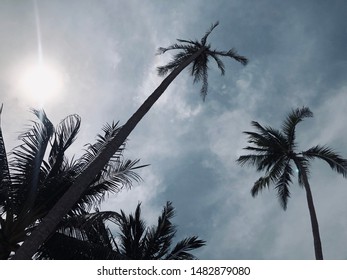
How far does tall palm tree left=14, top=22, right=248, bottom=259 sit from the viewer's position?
5.68 meters

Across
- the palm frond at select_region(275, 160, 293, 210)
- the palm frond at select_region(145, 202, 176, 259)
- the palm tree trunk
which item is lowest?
the palm tree trunk

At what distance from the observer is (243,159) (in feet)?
66.3

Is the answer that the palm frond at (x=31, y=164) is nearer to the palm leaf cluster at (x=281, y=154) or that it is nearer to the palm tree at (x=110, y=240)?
the palm tree at (x=110, y=240)

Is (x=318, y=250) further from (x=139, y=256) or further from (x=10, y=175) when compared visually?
(x=10, y=175)

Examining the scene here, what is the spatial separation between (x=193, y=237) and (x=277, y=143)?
800 centimetres

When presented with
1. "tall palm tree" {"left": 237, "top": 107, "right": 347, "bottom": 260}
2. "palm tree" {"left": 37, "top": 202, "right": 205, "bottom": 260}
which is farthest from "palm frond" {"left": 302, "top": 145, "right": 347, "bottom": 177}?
"palm tree" {"left": 37, "top": 202, "right": 205, "bottom": 260}

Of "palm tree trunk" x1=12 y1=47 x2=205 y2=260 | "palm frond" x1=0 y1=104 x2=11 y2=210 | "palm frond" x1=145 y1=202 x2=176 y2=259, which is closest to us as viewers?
"palm tree trunk" x1=12 y1=47 x2=205 y2=260

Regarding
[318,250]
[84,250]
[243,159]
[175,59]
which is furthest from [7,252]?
[243,159]

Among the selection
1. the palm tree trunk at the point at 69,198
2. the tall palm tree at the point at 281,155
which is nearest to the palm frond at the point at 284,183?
the tall palm tree at the point at 281,155

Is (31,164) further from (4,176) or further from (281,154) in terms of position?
(281,154)

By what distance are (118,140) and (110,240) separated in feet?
16.0

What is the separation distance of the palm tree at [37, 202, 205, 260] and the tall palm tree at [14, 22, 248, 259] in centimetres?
176

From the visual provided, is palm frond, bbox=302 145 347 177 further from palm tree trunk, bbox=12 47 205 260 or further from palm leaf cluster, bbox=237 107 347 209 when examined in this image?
palm tree trunk, bbox=12 47 205 260

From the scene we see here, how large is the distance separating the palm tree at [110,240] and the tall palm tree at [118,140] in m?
1.76
